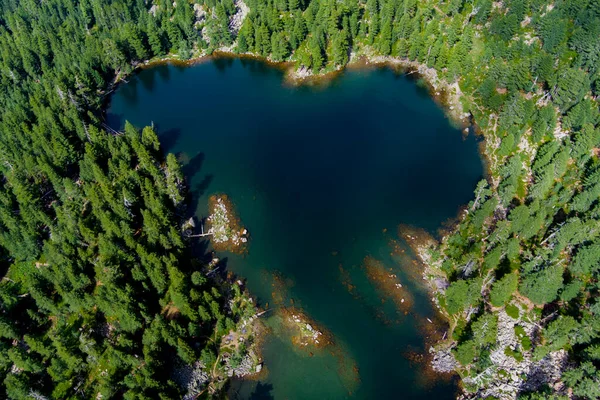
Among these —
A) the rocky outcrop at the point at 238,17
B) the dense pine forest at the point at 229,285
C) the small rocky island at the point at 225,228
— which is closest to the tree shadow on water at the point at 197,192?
the dense pine forest at the point at 229,285

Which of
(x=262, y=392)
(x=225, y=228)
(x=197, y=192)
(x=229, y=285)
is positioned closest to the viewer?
(x=262, y=392)

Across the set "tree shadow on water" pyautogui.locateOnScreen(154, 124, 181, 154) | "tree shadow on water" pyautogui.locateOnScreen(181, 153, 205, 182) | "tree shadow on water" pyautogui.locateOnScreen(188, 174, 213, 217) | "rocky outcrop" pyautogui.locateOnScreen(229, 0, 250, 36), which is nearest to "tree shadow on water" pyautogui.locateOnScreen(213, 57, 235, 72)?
"rocky outcrop" pyautogui.locateOnScreen(229, 0, 250, 36)

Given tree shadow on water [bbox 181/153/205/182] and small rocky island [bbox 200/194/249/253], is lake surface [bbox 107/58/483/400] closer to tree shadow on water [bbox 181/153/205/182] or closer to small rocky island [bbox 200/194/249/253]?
tree shadow on water [bbox 181/153/205/182]

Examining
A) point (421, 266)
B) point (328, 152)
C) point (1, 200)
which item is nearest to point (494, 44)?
point (328, 152)

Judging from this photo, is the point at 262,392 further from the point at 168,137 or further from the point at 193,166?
the point at 168,137

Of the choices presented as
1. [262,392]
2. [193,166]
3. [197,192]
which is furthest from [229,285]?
[193,166]

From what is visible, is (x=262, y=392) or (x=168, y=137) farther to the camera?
(x=168, y=137)

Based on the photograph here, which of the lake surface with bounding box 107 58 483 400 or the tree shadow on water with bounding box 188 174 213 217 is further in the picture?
the tree shadow on water with bounding box 188 174 213 217
